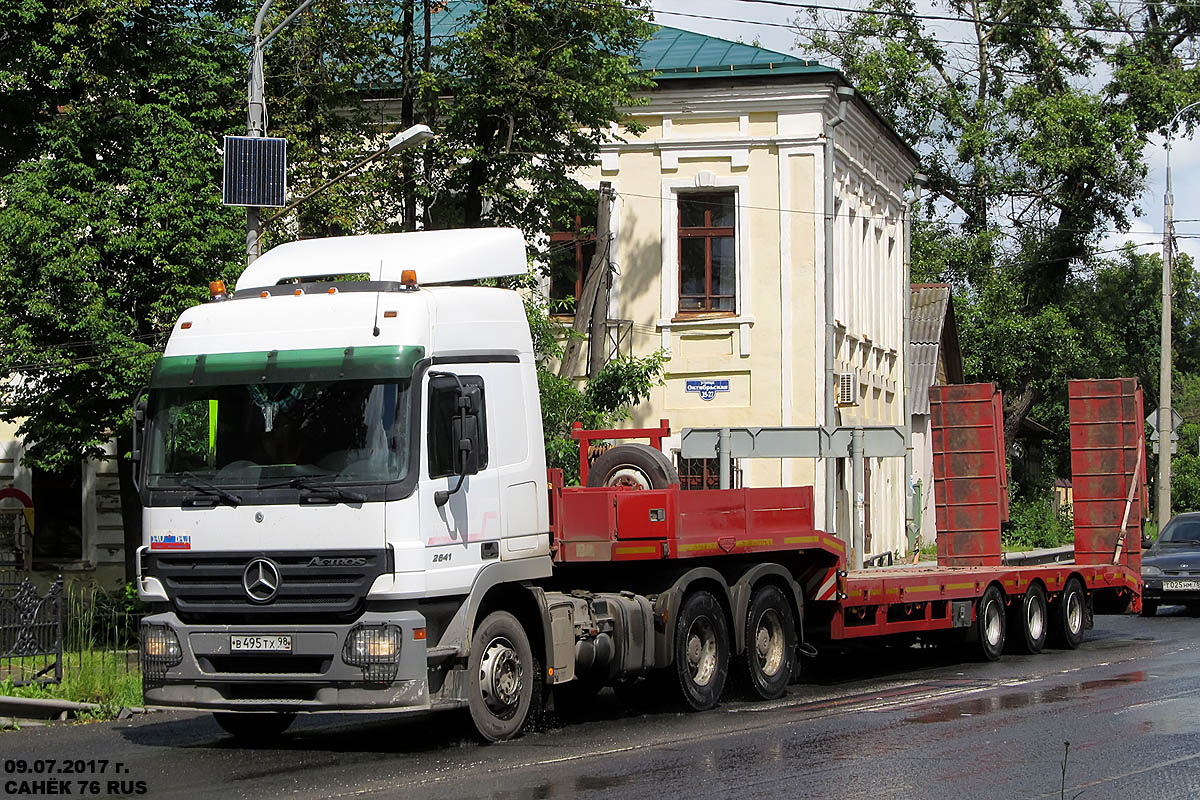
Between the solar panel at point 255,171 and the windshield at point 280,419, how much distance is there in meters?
6.07

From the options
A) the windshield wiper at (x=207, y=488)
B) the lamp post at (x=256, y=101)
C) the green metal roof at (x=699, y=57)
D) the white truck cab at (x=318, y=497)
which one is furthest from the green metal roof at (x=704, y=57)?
the windshield wiper at (x=207, y=488)

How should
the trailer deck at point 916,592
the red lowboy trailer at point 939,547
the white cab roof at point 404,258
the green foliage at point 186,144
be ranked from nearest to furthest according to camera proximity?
the white cab roof at point 404,258 → the red lowboy trailer at point 939,547 → the trailer deck at point 916,592 → the green foliage at point 186,144

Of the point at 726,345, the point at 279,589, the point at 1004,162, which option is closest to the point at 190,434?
the point at 279,589

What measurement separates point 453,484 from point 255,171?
288 inches

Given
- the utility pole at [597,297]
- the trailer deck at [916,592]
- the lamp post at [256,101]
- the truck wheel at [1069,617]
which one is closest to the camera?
the trailer deck at [916,592]

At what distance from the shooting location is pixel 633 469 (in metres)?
13.7

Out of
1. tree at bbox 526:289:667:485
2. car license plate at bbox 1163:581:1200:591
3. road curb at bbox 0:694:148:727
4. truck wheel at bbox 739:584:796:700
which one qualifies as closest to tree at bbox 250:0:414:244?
tree at bbox 526:289:667:485

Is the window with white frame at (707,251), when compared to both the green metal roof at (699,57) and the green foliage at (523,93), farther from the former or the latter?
the green foliage at (523,93)

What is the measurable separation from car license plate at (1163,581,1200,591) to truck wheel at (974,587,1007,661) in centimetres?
780

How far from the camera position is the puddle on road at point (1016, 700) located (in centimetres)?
1202

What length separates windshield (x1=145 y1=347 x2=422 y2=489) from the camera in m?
10.1

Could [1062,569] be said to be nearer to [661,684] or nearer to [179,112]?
[661,684]

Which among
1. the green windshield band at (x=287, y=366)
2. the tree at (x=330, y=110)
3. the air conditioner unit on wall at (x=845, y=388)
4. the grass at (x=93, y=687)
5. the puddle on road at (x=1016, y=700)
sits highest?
the tree at (x=330, y=110)

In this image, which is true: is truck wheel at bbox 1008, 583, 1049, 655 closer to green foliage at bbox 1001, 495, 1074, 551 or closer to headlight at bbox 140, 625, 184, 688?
headlight at bbox 140, 625, 184, 688
